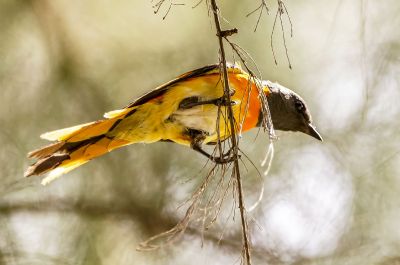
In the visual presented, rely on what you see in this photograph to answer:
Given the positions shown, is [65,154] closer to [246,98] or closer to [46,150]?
[46,150]

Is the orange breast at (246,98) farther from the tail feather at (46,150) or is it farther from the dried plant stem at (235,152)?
the dried plant stem at (235,152)

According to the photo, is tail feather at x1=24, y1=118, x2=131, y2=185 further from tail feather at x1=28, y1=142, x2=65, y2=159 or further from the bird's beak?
the bird's beak

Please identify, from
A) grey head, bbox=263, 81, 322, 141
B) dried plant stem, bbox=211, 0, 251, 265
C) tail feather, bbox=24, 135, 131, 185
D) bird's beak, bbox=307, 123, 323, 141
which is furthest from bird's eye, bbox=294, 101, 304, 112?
dried plant stem, bbox=211, 0, 251, 265

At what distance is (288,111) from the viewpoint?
5.11 m

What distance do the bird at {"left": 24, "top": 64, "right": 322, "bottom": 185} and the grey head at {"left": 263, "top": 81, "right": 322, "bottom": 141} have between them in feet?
1.26

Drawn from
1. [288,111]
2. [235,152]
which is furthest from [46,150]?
[288,111]

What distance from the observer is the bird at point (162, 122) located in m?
4.20

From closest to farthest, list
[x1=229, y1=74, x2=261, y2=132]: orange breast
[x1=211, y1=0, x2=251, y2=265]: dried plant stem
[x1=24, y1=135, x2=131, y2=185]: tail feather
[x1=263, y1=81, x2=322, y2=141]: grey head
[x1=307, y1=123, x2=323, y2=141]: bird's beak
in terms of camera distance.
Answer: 1. [x1=211, y1=0, x2=251, y2=265]: dried plant stem
2. [x1=24, y1=135, x2=131, y2=185]: tail feather
3. [x1=229, y1=74, x2=261, y2=132]: orange breast
4. [x1=263, y1=81, x2=322, y2=141]: grey head
5. [x1=307, y1=123, x2=323, y2=141]: bird's beak

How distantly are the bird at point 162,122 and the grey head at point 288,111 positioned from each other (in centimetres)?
38

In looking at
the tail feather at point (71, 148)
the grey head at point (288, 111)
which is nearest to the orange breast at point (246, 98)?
the grey head at point (288, 111)

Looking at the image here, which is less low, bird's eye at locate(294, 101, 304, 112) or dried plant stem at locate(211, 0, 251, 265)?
dried plant stem at locate(211, 0, 251, 265)

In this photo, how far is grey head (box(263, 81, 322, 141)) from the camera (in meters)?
5.00

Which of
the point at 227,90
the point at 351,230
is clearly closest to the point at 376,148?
the point at 351,230

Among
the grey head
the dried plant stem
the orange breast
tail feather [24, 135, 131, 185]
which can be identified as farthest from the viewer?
the grey head
